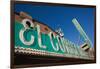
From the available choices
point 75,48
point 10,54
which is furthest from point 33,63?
point 75,48

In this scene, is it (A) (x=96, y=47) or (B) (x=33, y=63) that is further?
(A) (x=96, y=47)

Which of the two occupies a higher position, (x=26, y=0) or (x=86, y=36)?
(x=26, y=0)

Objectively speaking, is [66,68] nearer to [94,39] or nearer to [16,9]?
[94,39]

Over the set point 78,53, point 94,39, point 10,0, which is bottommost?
point 78,53

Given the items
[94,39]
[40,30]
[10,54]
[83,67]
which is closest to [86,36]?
[94,39]

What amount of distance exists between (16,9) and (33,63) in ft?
1.79

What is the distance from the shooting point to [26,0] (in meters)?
1.99

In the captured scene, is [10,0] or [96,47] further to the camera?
[96,47]

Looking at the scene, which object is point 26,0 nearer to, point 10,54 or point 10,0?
point 10,0

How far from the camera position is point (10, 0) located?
1.92 meters
